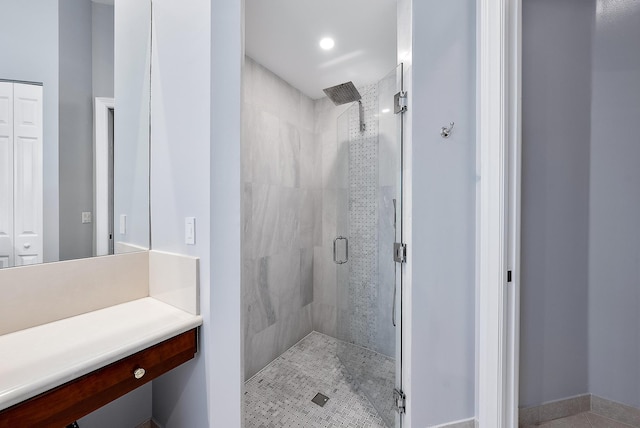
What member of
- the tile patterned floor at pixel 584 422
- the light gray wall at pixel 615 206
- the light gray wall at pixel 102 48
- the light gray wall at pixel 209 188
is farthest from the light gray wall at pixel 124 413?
the light gray wall at pixel 615 206

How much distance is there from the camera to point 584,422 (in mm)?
1462

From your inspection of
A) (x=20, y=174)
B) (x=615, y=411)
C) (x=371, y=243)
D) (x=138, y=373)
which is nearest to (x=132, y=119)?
(x=20, y=174)

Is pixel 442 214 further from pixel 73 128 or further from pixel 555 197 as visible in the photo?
pixel 73 128

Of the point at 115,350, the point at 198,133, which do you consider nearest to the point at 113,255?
the point at 115,350

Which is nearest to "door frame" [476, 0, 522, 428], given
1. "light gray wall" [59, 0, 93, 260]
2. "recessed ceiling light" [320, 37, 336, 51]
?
"recessed ceiling light" [320, 37, 336, 51]

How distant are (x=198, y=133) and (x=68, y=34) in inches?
25.4

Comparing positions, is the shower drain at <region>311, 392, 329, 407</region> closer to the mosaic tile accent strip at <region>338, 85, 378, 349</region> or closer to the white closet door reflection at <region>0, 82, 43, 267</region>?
the mosaic tile accent strip at <region>338, 85, 378, 349</region>

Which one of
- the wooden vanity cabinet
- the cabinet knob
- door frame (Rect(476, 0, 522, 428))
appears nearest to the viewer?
the wooden vanity cabinet

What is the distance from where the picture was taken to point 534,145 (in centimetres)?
145

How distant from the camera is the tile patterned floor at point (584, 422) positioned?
144 cm

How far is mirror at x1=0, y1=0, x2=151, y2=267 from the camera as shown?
917 mm

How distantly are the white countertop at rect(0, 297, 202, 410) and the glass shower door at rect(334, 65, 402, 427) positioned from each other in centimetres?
120

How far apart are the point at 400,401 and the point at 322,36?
2343 millimetres

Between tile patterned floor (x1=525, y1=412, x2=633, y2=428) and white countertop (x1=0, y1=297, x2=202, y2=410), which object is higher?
white countertop (x1=0, y1=297, x2=202, y2=410)
